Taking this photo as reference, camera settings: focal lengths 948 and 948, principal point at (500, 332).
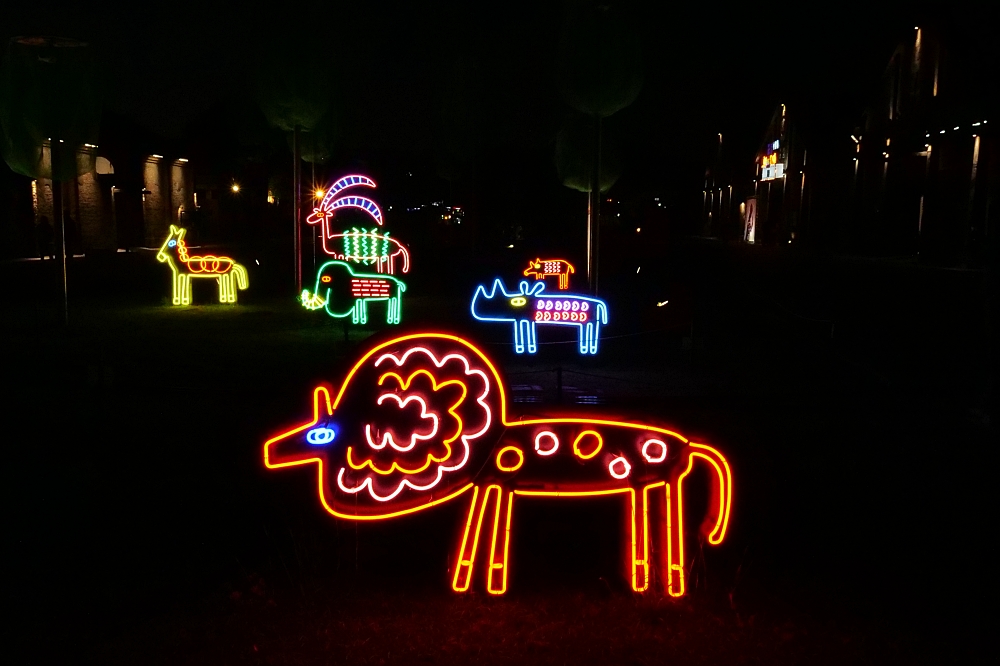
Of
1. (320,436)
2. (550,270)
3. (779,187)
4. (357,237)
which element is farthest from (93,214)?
(779,187)

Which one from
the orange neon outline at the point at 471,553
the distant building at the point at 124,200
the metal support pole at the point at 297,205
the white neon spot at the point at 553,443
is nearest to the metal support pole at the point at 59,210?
the metal support pole at the point at 297,205

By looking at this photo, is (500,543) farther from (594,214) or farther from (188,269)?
Answer: (188,269)

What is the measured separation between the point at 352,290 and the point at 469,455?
11.6 metres

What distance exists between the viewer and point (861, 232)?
43.3 metres

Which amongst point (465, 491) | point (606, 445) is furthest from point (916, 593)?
point (465, 491)

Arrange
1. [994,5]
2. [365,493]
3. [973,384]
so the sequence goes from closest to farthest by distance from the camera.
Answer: [365,493], [973,384], [994,5]

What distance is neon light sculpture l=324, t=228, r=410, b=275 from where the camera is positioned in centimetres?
1723

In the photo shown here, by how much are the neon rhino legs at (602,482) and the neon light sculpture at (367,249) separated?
42.0 feet

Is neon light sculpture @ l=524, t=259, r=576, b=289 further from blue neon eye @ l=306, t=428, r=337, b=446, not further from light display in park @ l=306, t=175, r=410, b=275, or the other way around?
blue neon eye @ l=306, t=428, r=337, b=446

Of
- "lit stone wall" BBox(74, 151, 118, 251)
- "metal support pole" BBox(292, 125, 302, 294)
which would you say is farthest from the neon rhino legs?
"lit stone wall" BBox(74, 151, 118, 251)

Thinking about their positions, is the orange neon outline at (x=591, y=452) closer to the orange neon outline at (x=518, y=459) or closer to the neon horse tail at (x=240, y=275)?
the orange neon outline at (x=518, y=459)

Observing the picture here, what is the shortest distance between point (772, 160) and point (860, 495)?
5555 centimetres

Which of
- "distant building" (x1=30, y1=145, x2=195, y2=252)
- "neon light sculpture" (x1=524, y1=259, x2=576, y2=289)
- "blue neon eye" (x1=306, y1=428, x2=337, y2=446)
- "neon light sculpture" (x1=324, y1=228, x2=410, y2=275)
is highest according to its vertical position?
"distant building" (x1=30, y1=145, x2=195, y2=252)

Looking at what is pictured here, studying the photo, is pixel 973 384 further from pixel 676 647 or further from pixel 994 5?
pixel 994 5
